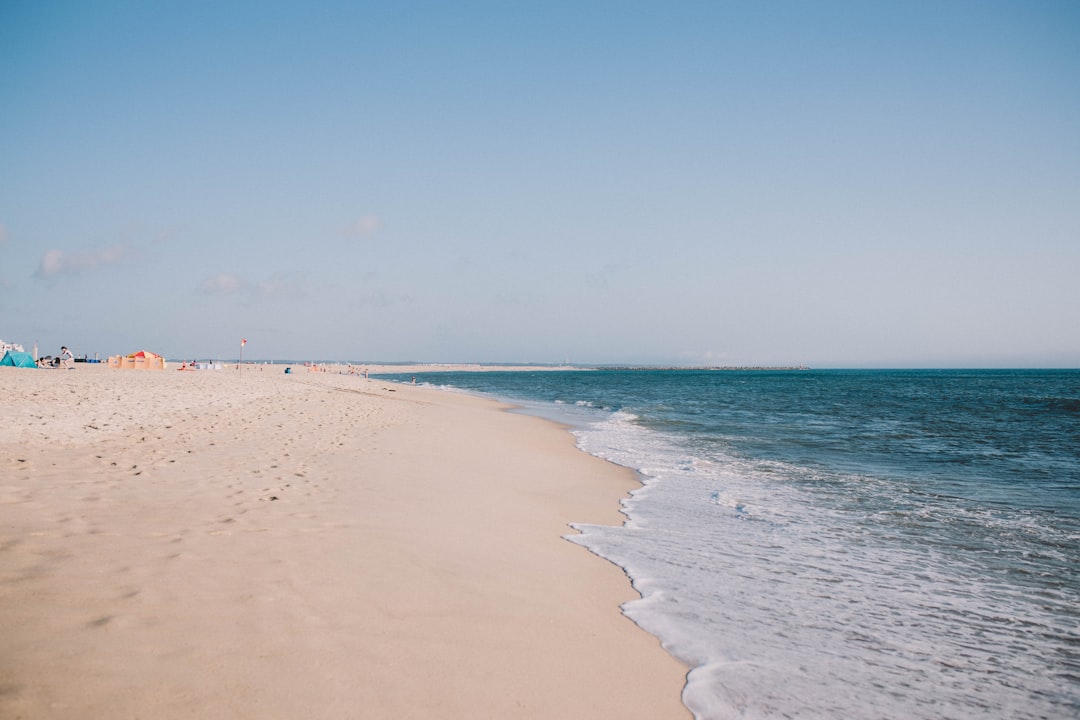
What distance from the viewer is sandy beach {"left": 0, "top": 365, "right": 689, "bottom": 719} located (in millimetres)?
3090

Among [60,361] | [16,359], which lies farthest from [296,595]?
Answer: [60,361]

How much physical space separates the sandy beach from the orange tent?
3687cm

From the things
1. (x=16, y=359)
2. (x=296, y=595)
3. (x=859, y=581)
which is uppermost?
(x=16, y=359)

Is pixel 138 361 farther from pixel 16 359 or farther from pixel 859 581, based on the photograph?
pixel 859 581

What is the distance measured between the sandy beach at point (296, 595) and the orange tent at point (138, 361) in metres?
36.9

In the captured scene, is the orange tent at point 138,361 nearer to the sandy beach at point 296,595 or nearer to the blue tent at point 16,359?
the blue tent at point 16,359

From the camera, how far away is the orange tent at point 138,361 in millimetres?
40500

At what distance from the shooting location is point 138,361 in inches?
1601

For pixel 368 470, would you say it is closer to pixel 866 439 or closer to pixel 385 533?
pixel 385 533

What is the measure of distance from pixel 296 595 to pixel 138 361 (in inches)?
1791

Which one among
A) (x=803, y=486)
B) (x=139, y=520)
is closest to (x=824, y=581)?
(x=803, y=486)

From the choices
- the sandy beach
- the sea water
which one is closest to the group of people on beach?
the sandy beach

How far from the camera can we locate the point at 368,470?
9.53m

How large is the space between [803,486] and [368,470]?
8.30 m
